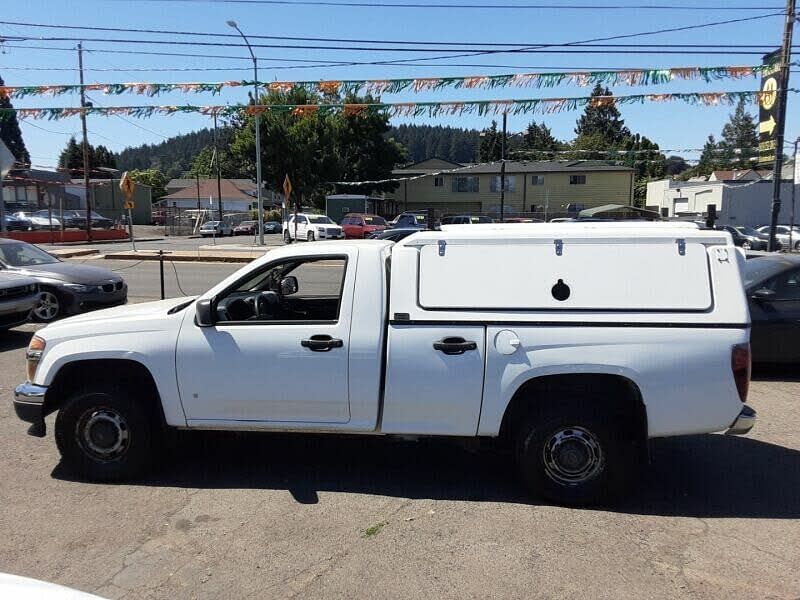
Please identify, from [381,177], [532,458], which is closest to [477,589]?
[532,458]

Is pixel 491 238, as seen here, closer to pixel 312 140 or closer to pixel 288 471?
pixel 288 471

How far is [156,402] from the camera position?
4723 mm

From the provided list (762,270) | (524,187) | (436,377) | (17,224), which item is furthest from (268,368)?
(524,187)

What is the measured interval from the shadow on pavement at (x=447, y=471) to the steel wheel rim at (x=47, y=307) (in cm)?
681

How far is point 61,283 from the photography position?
11164 millimetres

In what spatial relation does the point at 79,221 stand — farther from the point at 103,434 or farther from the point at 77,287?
the point at 103,434

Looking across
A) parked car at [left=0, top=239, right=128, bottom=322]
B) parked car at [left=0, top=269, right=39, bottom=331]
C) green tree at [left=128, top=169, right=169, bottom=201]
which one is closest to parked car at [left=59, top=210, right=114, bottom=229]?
parked car at [left=0, top=239, right=128, bottom=322]

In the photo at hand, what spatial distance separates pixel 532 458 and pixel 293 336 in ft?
5.83

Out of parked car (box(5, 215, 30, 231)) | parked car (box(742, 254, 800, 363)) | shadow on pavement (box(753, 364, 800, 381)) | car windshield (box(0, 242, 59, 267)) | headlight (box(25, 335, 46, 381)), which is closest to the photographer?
headlight (box(25, 335, 46, 381))

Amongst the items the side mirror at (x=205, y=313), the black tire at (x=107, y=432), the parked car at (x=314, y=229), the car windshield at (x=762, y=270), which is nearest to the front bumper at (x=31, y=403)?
the black tire at (x=107, y=432)

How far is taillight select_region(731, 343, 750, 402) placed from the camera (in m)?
4.03

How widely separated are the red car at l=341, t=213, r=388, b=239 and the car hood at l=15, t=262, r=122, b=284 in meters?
26.1

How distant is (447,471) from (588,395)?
1329 mm

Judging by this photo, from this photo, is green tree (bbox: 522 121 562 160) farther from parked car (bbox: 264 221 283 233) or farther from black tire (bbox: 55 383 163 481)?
black tire (bbox: 55 383 163 481)
